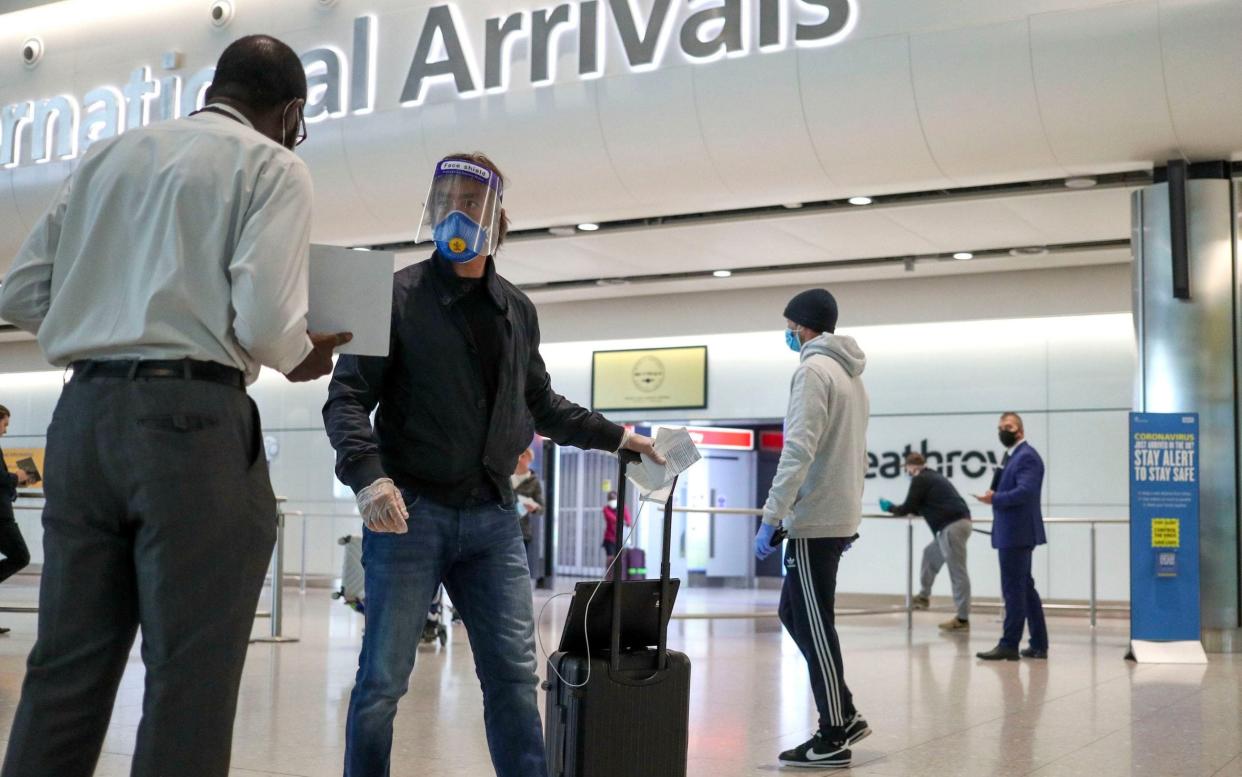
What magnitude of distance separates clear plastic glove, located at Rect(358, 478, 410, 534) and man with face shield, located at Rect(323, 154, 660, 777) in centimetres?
9

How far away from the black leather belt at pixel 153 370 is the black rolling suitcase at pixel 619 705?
125 centimetres

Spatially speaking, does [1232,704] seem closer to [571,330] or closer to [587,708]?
[587,708]

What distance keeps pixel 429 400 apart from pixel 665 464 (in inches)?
25.6

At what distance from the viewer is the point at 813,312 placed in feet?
17.5

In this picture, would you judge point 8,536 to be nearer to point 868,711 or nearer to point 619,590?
point 868,711

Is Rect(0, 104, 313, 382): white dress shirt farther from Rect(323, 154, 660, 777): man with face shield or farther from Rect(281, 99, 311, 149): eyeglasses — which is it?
Rect(323, 154, 660, 777): man with face shield

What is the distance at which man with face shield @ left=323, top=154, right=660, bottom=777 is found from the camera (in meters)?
3.01

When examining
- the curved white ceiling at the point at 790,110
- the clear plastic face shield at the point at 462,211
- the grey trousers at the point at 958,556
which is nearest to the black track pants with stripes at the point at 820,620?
the clear plastic face shield at the point at 462,211

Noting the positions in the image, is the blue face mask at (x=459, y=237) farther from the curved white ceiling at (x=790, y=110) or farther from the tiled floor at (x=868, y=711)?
the curved white ceiling at (x=790, y=110)

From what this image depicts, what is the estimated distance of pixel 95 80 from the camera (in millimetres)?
14031

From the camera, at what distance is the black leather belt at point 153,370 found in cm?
218

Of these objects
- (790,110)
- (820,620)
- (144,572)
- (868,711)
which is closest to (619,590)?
(144,572)

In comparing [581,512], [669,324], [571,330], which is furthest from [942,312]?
[581,512]

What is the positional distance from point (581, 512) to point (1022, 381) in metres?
7.44
